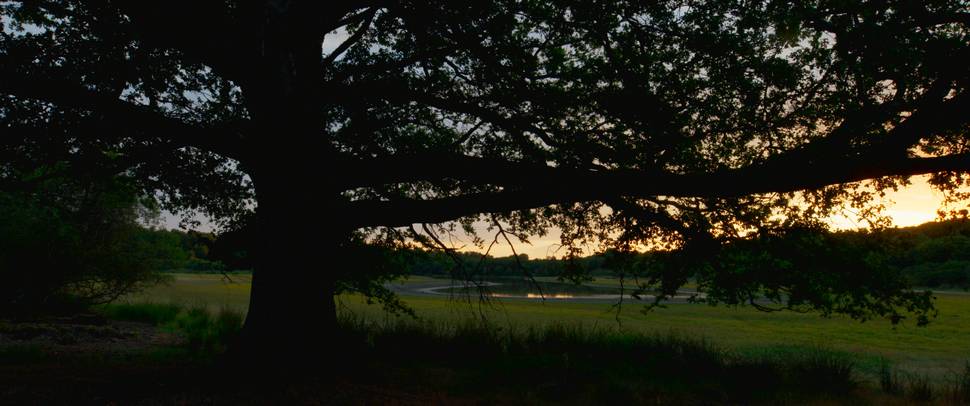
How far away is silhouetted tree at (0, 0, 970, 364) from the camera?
6.34 meters

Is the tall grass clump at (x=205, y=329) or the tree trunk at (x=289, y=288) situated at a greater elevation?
the tree trunk at (x=289, y=288)

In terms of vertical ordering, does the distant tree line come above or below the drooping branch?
below

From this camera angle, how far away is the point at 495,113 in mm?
8273

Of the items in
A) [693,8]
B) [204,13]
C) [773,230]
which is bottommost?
[773,230]

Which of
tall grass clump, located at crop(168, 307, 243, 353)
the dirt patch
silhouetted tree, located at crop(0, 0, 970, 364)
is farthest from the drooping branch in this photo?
the dirt patch

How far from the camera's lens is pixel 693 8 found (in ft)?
25.6

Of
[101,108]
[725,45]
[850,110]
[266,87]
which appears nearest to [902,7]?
[850,110]

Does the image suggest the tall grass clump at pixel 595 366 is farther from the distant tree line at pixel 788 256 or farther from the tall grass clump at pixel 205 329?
the tall grass clump at pixel 205 329

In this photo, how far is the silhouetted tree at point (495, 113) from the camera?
634 cm

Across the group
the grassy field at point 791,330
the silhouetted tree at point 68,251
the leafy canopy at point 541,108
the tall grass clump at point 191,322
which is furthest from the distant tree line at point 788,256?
the silhouetted tree at point 68,251

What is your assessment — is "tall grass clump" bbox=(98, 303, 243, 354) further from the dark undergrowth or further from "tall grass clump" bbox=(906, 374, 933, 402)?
"tall grass clump" bbox=(906, 374, 933, 402)

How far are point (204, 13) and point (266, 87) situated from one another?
123cm

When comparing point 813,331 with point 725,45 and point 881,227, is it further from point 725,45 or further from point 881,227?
point 725,45

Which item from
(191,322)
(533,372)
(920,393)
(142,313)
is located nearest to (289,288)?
(533,372)
